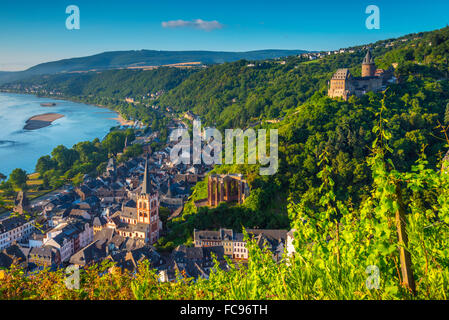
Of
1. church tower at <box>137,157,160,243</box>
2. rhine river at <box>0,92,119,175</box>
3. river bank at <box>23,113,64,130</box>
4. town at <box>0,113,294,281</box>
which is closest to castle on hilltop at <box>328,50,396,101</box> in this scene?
town at <box>0,113,294,281</box>

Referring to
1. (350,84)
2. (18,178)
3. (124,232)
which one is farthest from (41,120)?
(350,84)

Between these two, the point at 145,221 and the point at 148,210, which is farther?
the point at 145,221

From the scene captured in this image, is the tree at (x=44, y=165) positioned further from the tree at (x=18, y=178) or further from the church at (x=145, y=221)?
the church at (x=145, y=221)

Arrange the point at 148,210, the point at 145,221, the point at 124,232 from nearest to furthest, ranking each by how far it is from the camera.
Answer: the point at 148,210 → the point at 145,221 → the point at 124,232

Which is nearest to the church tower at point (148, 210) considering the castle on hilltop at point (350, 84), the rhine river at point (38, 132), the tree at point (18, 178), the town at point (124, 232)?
the town at point (124, 232)

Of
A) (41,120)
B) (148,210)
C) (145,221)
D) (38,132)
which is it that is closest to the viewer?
(148,210)

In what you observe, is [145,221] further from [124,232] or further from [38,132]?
[38,132]

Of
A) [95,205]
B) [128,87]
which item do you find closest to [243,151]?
[95,205]

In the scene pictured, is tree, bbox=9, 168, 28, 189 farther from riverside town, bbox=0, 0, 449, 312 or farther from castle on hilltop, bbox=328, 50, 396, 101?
castle on hilltop, bbox=328, 50, 396, 101
